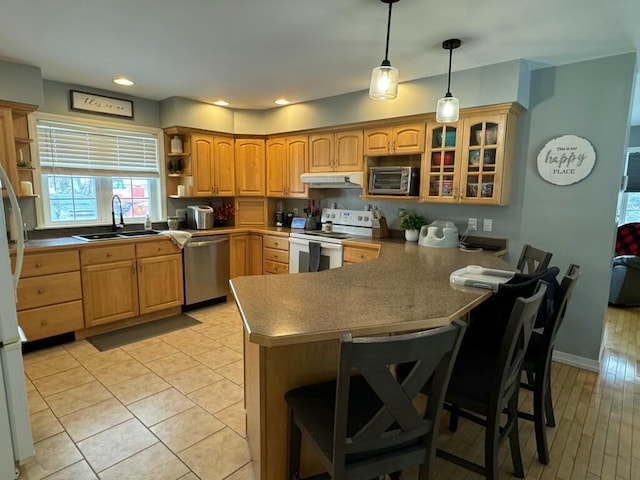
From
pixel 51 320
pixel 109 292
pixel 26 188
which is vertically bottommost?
pixel 51 320

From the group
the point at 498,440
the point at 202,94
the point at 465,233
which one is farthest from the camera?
the point at 202,94

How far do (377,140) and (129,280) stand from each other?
9.70ft

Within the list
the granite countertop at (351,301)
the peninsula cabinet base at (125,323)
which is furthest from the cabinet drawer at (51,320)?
the granite countertop at (351,301)

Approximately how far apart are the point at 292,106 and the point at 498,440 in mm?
4071

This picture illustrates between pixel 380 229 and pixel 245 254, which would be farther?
pixel 245 254

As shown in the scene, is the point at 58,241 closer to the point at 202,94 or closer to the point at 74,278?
the point at 74,278

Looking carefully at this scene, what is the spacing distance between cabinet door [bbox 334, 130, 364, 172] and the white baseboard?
2.58 m

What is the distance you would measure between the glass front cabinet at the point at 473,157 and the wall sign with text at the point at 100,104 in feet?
11.0

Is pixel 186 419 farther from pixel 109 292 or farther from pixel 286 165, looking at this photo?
pixel 286 165

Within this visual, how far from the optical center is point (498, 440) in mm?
1638

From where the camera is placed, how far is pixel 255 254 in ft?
16.1

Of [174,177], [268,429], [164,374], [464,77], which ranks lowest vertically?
[164,374]

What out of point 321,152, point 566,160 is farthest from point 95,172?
point 566,160

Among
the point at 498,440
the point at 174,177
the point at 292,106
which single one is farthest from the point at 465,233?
the point at 174,177
